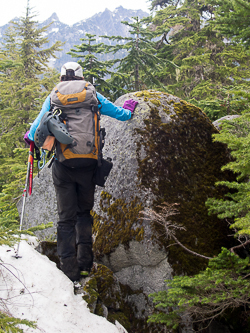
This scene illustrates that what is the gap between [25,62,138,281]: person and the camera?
3.94 m

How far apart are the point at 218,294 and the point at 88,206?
228 cm

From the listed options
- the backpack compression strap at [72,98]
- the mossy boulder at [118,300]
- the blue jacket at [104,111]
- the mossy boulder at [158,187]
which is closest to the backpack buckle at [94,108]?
the backpack compression strap at [72,98]

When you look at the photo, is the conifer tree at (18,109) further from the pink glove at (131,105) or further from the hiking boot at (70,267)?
the pink glove at (131,105)

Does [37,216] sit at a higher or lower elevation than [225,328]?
higher

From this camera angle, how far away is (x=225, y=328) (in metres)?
4.07

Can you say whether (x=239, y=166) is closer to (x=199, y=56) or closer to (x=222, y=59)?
(x=199, y=56)

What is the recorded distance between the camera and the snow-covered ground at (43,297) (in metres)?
2.88

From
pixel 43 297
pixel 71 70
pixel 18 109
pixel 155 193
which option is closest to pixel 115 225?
pixel 155 193

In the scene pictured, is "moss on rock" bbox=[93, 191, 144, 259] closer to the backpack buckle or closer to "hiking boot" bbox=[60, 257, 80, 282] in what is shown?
"hiking boot" bbox=[60, 257, 80, 282]

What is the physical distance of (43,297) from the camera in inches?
125

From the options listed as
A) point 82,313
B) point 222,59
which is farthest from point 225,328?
point 222,59

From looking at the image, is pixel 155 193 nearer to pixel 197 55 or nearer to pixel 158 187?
pixel 158 187

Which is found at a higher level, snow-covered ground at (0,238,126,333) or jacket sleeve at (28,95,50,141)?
jacket sleeve at (28,95,50,141)

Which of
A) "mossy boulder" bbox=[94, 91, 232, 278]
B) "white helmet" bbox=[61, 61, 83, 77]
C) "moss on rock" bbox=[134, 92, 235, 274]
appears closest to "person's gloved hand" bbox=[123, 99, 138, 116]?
"mossy boulder" bbox=[94, 91, 232, 278]
